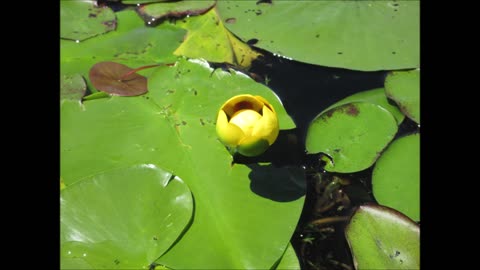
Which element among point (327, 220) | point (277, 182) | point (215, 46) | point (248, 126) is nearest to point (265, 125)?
point (248, 126)

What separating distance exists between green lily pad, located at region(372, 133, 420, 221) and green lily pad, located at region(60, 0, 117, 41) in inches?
48.0

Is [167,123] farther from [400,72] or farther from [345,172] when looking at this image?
[400,72]

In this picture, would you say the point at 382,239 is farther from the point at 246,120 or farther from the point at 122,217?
the point at 122,217

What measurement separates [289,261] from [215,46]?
944 mm

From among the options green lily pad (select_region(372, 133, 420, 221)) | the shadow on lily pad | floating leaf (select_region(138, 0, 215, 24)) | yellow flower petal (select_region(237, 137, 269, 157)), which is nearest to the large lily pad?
the shadow on lily pad

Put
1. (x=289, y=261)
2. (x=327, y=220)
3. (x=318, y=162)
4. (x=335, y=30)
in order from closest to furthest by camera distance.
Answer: (x=289, y=261) → (x=327, y=220) → (x=318, y=162) → (x=335, y=30)

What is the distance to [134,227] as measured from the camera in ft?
4.21

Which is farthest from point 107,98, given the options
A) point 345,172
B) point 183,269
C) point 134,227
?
point 345,172

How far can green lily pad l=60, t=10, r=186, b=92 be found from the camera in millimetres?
1795

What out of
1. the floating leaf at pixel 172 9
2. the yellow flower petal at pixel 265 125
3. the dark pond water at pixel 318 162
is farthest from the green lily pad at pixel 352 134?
the floating leaf at pixel 172 9

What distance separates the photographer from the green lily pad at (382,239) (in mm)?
1261

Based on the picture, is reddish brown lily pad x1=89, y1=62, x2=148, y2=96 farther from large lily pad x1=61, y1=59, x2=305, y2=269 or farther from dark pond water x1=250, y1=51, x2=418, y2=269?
dark pond water x1=250, y1=51, x2=418, y2=269

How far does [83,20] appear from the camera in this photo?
78.0 inches

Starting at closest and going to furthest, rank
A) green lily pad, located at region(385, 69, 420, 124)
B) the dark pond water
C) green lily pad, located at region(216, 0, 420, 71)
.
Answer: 1. the dark pond water
2. green lily pad, located at region(385, 69, 420, 124)
3. green lily pad, located at region(216, 0, 420, 71)
